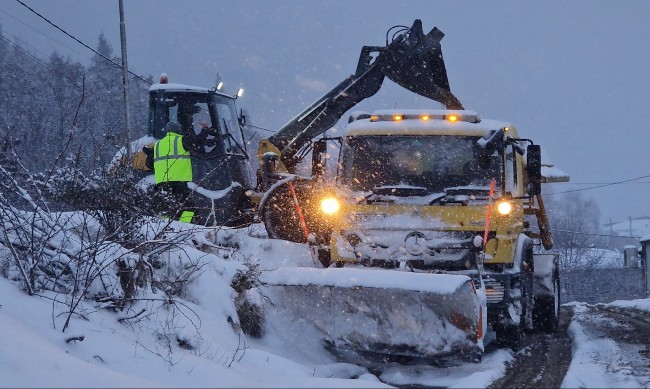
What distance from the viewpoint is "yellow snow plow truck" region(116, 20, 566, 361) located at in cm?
655

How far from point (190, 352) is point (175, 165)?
5.82 m

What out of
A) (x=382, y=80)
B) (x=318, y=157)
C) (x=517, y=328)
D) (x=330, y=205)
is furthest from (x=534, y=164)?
(x=382, y=80)

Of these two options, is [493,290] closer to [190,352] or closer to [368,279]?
[368,279]

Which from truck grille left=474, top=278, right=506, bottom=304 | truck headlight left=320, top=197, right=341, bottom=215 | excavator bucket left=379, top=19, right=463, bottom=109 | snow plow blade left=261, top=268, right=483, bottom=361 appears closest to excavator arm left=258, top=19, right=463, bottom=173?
excavator bucket left=379, top=19, right=463, bottom=109

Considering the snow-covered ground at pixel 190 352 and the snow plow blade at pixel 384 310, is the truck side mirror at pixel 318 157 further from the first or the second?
the snow plow blade at pixel 384 310

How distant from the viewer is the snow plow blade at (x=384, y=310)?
639 cm

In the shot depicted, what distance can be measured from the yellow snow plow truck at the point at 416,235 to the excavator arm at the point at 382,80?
9cm

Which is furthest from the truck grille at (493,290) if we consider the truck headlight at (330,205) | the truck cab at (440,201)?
the truck headlight at (330,205)

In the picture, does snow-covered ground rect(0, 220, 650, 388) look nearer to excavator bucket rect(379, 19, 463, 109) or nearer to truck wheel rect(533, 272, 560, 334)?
truck wheel rect(533, 272, 560, 334)

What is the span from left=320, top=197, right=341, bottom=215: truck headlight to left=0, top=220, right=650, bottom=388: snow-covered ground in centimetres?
117

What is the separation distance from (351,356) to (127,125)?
13366 mm

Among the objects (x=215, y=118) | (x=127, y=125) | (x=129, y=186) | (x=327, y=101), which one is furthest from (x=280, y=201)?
(x=127, y=125)

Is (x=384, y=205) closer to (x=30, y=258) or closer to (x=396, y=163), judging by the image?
(x=396, y=163)

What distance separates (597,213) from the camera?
153125 millimetres
